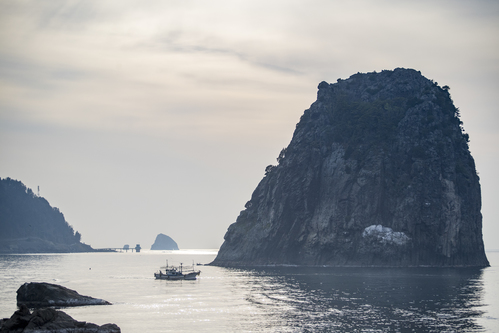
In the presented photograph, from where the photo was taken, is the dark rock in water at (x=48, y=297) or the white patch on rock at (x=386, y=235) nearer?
the dark rock in water at (x=48, y=297)

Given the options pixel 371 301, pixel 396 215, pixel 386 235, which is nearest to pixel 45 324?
pixel 371 301

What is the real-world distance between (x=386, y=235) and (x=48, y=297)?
120 m

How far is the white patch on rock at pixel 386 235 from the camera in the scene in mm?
182375

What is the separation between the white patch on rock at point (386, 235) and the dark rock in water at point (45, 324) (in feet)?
428

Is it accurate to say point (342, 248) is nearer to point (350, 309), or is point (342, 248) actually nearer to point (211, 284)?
point (211, 284)

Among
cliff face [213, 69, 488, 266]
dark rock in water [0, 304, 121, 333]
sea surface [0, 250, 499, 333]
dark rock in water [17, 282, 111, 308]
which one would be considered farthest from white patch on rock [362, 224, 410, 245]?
dark rock in water [0, 304, 121, 333]

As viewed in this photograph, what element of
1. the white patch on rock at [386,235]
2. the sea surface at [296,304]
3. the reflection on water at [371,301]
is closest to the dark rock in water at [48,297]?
the sea surface at [296,304]

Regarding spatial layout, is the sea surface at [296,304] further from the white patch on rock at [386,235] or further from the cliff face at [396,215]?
the cliff face at [396,215]

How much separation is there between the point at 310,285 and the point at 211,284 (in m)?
24.1

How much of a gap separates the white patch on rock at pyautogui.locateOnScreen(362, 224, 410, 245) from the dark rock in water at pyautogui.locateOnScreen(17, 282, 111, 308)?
111 meters

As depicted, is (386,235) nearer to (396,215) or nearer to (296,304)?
Answer: (396,215)

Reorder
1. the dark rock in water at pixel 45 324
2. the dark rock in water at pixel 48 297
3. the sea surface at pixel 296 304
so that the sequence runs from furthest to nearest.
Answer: the dark rock in water at pixel 48 297
the sea surface at pixel 296 304
the dark rock in water at pixel 45 324

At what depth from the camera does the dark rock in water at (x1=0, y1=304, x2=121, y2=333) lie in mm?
62625

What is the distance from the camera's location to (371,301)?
94000 mm
